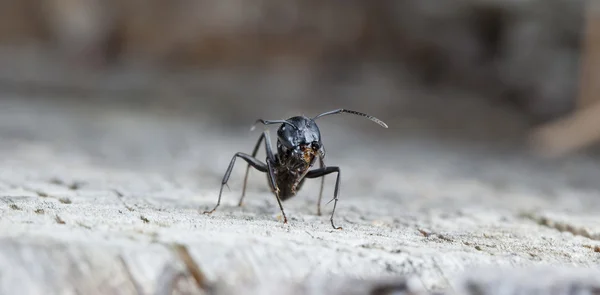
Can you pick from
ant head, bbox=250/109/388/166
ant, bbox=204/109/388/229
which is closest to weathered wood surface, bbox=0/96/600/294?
ant, bbox=204/109/388/229

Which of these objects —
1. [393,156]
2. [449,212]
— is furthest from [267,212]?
[393,156]

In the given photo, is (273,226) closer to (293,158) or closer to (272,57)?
(293,158)

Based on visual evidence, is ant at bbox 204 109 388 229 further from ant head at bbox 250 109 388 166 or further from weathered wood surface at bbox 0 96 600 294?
weathered wood surface at bbox 0 96 600 294

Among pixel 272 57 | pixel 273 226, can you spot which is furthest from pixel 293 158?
pixel 272 57

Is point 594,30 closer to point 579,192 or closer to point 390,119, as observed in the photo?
point 390,119

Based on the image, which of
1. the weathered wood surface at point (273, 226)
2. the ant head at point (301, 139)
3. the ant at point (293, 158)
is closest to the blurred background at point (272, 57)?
the weathered wood surface at point (273, 226)

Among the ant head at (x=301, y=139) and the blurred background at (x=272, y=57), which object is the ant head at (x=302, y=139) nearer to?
the ant head at (x=301, y=139)
